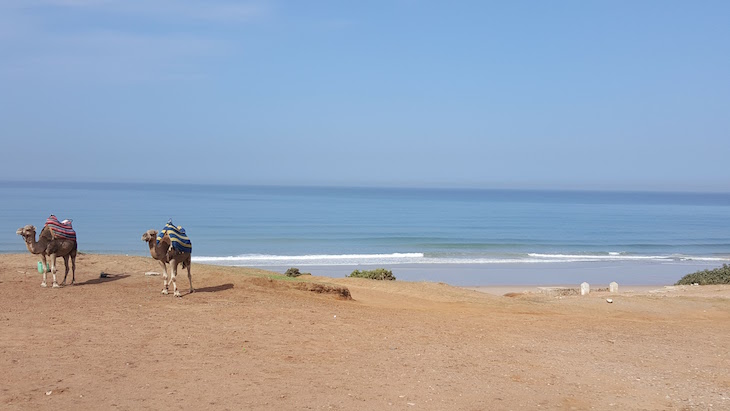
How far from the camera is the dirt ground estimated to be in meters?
7.98

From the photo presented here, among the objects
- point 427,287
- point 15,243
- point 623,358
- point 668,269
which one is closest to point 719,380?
point 623,358

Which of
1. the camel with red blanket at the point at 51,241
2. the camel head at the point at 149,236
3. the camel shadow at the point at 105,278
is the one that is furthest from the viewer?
the camel shadow at the point at 105,278

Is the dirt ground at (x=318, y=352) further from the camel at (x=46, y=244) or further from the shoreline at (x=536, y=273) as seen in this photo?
the shoreline at (x=536, y=273)

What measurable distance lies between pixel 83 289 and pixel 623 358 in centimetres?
1068

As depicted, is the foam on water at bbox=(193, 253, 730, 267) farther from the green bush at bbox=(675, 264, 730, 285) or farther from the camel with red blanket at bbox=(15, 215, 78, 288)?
the camel with red blanket at bbox=(15, 215, 78, 288)

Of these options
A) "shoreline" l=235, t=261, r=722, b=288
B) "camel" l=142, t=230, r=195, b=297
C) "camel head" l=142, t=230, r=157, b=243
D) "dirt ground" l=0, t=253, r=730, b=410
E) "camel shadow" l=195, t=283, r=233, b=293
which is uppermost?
"camel head" l=142, t=230, r=157, b=243

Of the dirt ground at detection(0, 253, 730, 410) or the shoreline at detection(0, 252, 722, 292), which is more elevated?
the dirt ground at detection(0, 253, 730, 410)

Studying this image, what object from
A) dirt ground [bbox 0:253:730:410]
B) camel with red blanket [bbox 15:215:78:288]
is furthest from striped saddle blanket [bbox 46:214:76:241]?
dirt ground [bbox 0:253:730:410]

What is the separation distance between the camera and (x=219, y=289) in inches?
575

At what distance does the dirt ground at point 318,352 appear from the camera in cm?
798

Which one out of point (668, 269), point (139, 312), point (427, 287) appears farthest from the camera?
point (668, 269)

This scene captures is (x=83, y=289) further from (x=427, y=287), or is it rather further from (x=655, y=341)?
(x=655, y=341)

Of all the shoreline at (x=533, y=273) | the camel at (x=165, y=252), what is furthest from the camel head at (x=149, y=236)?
the shoreline at (x=533, y=273)

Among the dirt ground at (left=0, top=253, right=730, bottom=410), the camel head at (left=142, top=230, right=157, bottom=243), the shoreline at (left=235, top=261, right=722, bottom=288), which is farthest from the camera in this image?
the shoreline at (left=235, top=261, right=722, bottom=288)
